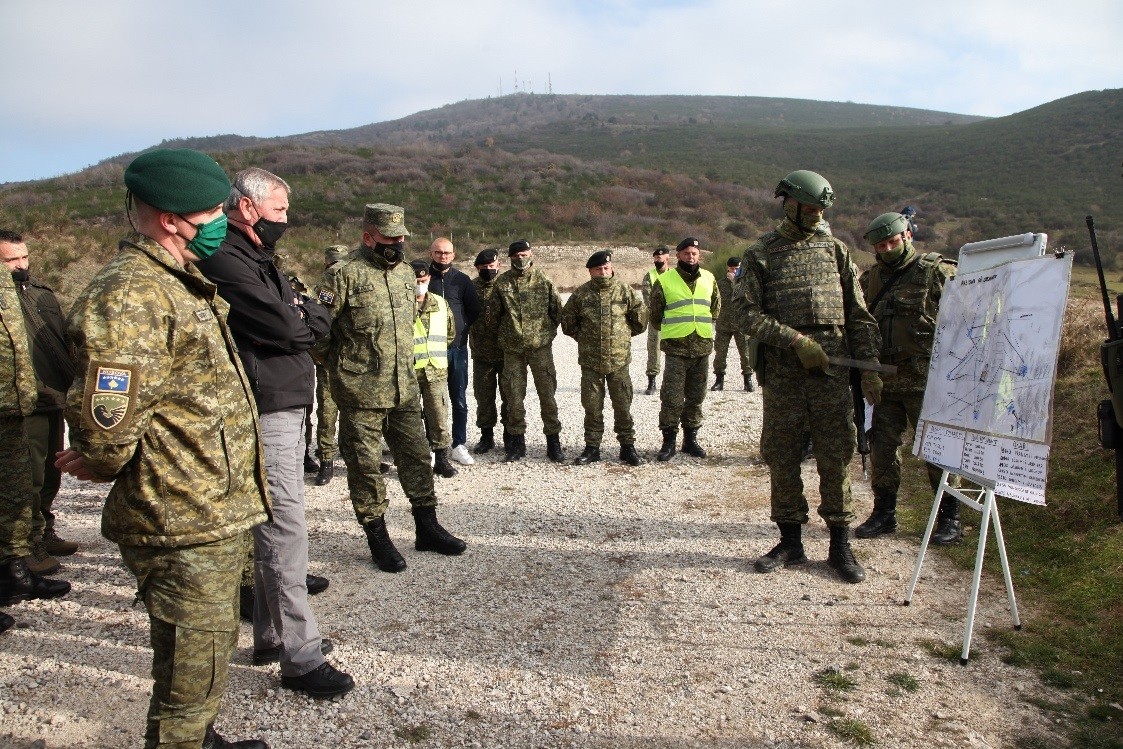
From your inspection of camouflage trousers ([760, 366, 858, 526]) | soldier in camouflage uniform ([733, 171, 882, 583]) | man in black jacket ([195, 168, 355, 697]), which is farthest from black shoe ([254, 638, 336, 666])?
camouflage trousers ([760, 366, 858, 526])

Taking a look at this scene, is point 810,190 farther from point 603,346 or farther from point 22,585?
point 22,585

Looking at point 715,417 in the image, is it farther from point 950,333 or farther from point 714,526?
point 950,333

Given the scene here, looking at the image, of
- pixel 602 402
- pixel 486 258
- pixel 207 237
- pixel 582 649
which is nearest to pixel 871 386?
pixel 582 649

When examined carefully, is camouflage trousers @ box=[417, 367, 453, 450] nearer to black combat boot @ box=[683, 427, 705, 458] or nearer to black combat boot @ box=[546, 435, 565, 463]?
black combat boot @ box=[546, 435, 565, 463]

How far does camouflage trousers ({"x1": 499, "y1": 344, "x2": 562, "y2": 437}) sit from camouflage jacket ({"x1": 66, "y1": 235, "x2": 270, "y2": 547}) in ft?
17.1

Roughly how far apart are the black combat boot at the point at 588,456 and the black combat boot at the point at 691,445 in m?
0.94

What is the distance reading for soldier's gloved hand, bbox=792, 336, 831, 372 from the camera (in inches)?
169

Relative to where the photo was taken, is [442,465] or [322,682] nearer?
[322,682]

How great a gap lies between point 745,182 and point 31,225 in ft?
136

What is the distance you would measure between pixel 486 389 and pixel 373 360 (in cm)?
358

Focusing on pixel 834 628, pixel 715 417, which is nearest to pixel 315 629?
pixel 834 628

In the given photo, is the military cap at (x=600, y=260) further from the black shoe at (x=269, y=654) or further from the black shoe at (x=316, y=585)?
the black shoe at (x=269, y=654)

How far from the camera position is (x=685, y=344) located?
25.1 feet

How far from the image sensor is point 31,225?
20.0m
